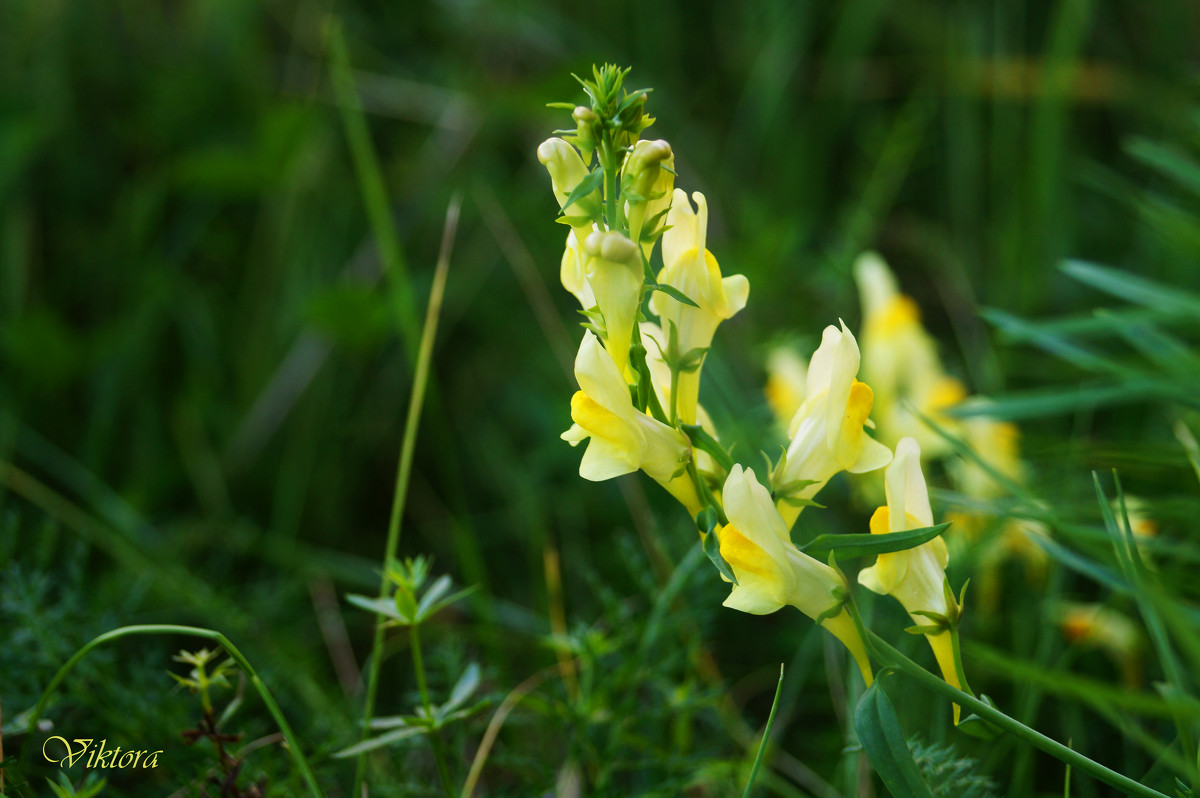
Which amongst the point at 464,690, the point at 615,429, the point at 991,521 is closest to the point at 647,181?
the point at 615,429

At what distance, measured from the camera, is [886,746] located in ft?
1.60

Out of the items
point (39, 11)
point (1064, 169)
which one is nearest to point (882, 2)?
point (1064, 169)

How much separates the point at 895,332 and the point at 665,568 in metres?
0.51

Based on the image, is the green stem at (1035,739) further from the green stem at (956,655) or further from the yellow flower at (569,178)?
the yellow flower at (569,178)

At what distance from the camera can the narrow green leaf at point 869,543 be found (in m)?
0.51

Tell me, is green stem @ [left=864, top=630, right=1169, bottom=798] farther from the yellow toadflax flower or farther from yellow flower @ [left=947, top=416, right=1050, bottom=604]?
yellow flower @ [left=947, top=416, right=1050, bottom=604]

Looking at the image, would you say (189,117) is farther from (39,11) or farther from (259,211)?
(39,11)

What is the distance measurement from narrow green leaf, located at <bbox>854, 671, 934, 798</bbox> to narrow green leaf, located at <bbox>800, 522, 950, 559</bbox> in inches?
2.8

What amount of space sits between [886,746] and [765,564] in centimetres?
12

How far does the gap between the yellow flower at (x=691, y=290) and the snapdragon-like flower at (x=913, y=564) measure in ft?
0.46

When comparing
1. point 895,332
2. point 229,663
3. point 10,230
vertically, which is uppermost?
point 10,230

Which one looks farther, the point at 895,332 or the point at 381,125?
the point at 381,125

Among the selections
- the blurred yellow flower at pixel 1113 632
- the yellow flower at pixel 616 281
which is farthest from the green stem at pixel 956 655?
the blurred yellow flower at pixel 1113 632

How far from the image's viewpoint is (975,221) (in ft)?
5.82
